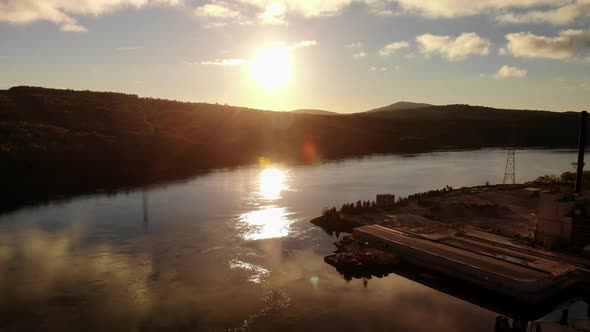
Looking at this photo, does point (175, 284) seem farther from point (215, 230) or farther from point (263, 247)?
point (215, 230)

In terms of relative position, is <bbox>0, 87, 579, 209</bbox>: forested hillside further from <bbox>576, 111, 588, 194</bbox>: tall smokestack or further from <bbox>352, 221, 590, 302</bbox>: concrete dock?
<bbox>576, 111, 588, 194</bbox>: tall smokestack

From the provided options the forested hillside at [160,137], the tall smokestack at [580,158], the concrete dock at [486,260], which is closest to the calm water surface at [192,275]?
the concrete dock at [486,260]


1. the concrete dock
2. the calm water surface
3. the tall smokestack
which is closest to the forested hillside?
the calm water surface

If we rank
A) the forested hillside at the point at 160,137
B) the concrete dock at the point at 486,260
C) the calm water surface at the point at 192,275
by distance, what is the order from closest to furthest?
1. the calm water surface at the point at 192,275
2. the concrete dock at the point at 486,260
3. the forested hillside at the point at 160,137

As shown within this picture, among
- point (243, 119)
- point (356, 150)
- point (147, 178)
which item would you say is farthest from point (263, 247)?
point (243, 119)

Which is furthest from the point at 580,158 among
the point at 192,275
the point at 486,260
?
the point at 192,275

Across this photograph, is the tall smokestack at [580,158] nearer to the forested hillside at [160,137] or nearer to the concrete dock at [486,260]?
the concrete dock at [486,260]

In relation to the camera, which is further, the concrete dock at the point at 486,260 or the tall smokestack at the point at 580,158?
the tall smokestack at the point at 580,158
